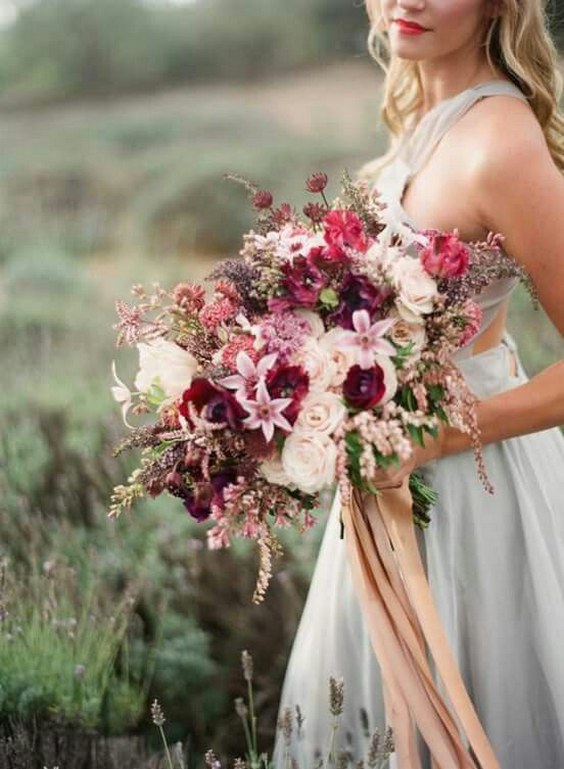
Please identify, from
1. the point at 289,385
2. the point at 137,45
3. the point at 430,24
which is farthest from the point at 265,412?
the point at 137,45

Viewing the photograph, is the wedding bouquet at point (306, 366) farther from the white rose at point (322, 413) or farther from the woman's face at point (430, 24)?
the woman's face at point (430, 24)

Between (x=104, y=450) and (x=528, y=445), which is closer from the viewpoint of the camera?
(x=528, y=445)

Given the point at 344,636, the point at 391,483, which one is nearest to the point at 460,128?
the point at 391,483

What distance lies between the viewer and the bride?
2092 millimetres

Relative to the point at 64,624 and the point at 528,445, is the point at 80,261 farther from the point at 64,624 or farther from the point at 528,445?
the point at 528,445

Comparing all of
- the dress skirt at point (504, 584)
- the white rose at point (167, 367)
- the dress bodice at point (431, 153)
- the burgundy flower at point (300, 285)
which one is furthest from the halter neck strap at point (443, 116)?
the white rose at point (167, 367)

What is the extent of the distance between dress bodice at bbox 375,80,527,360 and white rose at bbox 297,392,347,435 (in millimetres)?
581

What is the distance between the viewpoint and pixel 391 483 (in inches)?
74.8

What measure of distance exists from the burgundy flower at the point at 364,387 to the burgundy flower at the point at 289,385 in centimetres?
7

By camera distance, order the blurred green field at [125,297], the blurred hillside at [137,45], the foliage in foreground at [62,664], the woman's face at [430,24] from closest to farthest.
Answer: the woman's face at [430,24], the foliage in foreground at [62,664], the blurred green field at [125,297], the blurred hillside at [137,45]

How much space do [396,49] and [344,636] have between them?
1.25 meters

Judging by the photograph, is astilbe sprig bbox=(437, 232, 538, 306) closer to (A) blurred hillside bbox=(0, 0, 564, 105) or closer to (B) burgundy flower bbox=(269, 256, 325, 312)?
(B) burgundy flower bbox=(269, 256, 325, 312)

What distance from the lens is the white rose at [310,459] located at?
171 centimetres

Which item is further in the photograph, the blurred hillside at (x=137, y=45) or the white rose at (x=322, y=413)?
the blurred hillside at (x=137, y=45)
